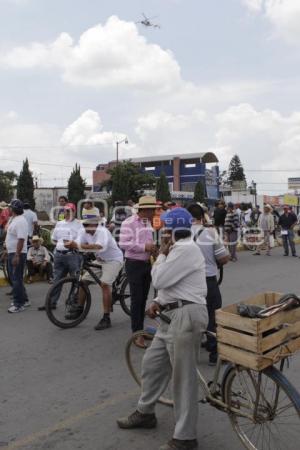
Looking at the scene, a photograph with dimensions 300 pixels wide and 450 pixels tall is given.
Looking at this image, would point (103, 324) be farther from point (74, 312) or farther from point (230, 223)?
point (230, 223)

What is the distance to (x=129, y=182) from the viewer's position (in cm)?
5262

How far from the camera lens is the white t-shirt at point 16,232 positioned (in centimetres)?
769

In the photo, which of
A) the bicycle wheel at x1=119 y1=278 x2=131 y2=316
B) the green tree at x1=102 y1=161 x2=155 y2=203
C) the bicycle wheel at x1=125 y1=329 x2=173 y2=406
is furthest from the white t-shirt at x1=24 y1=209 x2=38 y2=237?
the green tree at x1=102 y1=161 x2=155 y2=203

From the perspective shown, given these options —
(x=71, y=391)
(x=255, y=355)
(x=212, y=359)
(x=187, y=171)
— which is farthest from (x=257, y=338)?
(x=187, y=171)

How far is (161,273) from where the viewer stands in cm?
351

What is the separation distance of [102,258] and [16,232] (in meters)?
1.69

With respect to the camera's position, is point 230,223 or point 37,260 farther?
point 230,223

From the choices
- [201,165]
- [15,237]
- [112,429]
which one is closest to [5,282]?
[15,237]

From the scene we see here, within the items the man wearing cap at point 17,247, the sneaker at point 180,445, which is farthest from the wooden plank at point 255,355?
the man wearing cap at point 17,247

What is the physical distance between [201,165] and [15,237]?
202 feet

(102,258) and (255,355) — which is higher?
(102,258)

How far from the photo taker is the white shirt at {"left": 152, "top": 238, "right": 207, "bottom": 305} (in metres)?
3.48

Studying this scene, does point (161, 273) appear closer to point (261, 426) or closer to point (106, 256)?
point (261, 426)

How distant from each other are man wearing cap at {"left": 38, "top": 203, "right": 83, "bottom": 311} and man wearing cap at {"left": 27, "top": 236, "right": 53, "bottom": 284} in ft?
8.72
